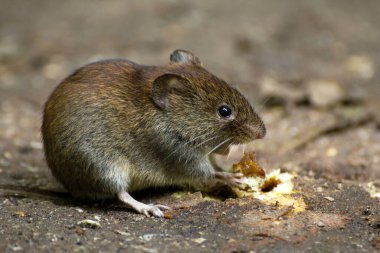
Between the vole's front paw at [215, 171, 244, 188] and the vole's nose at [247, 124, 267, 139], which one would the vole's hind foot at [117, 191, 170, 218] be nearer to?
the vole's front paw at [215, 171, 244, 188]

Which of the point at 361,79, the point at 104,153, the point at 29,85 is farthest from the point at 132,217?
the point at 361,79

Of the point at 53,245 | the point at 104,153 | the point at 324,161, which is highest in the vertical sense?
the point at 324,161

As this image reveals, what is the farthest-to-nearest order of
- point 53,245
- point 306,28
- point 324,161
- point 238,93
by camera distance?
point 306,28 → point 324,161 → point 238,93 → point 53,245

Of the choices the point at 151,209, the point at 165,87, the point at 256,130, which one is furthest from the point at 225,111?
the point at 151,209

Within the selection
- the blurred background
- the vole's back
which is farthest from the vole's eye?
the blurred background

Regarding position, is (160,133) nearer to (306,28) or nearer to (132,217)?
(132,217)
